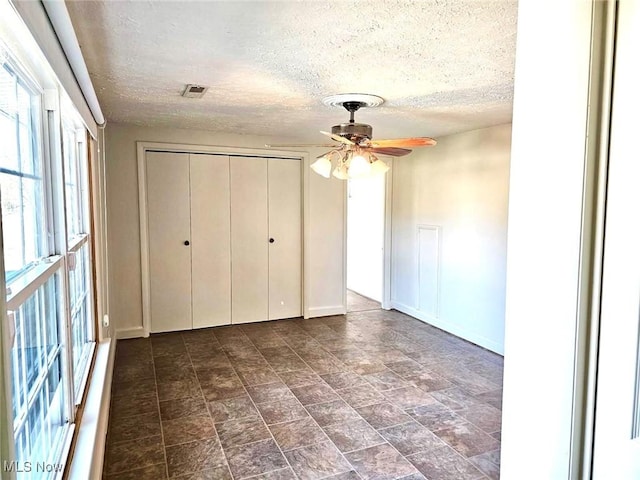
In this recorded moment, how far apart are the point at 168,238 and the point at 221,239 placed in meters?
0.57

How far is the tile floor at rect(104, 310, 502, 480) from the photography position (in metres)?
2.26

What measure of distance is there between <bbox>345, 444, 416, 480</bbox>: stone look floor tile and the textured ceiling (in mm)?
2165

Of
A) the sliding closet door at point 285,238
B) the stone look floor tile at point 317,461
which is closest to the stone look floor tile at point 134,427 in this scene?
the stone look floor tile at point 317,461

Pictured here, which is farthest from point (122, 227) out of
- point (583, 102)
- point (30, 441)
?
point (583, 102)

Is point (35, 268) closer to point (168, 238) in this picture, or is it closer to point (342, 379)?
point (342, 379)

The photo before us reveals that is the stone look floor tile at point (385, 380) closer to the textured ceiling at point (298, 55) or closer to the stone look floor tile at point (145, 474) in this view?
the stone look floor tile at point (145, 474)

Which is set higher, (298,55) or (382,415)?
(298,55)

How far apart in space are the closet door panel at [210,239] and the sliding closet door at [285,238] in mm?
540

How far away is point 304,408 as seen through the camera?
2.89 m

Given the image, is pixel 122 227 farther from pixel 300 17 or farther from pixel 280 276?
pixel 300 17

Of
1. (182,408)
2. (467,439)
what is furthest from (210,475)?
(467,439)

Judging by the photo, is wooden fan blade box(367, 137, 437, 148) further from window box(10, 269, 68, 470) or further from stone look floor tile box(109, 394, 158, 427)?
stone look floor tile box(109, 394, 158, 427)

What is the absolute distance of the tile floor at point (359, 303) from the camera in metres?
5.74

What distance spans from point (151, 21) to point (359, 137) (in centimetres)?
151
